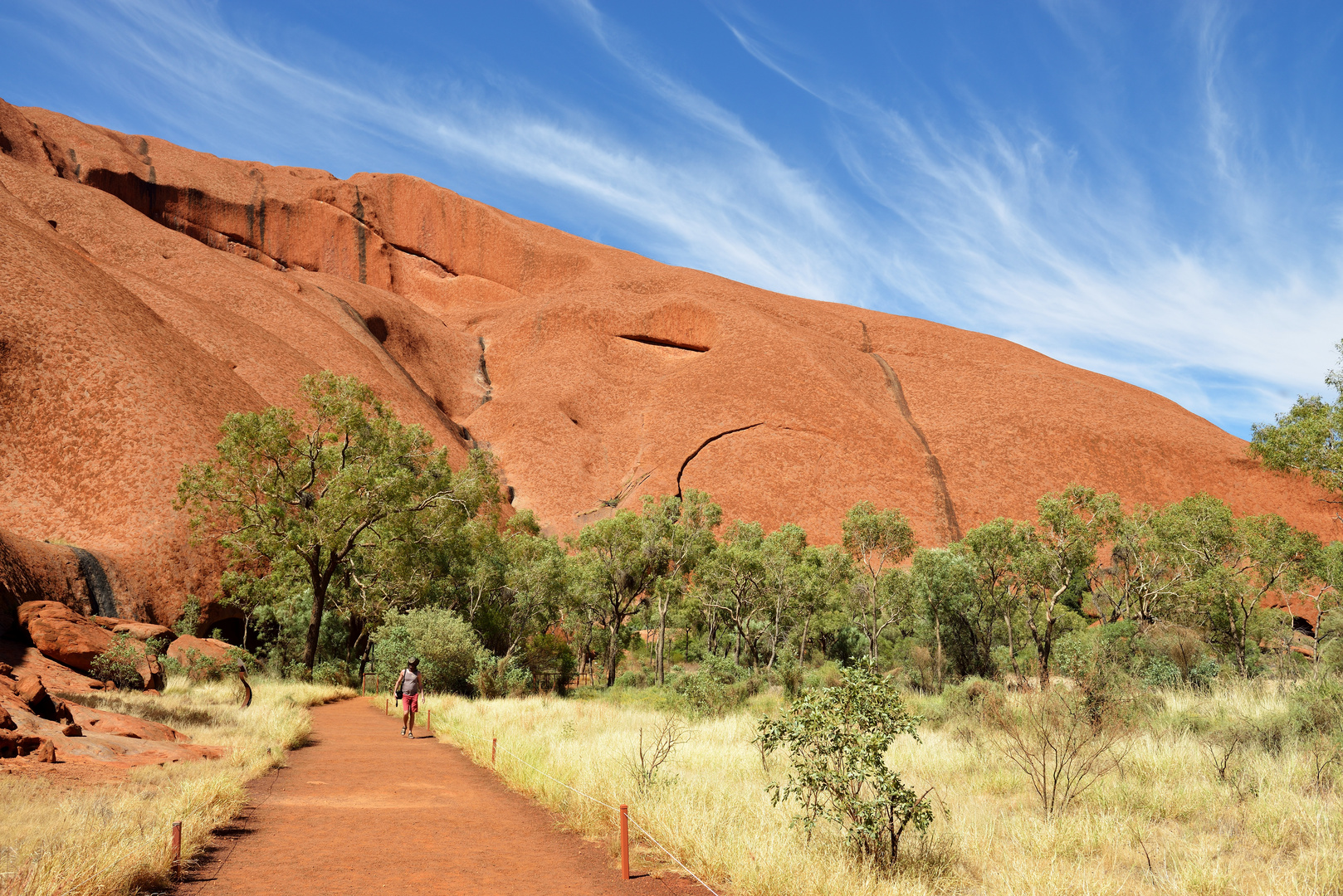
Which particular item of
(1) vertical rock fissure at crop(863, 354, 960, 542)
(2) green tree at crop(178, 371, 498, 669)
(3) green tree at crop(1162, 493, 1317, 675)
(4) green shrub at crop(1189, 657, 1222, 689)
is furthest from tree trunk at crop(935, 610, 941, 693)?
(1) vertical rock fissure at crop(863, 354, 960, 542)

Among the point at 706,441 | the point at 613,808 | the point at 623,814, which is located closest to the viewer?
the point at 623,814

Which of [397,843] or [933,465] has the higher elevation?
[933,465]

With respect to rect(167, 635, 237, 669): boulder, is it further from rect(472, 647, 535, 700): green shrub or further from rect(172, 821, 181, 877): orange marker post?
rect(172, 821, 181, 877): orange marker post

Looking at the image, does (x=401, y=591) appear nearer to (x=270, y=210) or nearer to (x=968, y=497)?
(x=968, y=497)

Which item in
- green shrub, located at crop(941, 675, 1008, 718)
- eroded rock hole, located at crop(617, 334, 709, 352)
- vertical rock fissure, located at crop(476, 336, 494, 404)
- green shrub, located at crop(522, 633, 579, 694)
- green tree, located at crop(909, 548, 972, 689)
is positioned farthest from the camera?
eroded rock hole, located at crop(617, 334, 709, 352)

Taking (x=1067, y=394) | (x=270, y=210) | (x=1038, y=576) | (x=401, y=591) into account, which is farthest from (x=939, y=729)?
(x=270, y=210)

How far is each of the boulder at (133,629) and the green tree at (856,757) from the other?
19.6 m

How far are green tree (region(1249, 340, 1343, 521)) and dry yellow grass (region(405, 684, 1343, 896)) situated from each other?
8374 mm

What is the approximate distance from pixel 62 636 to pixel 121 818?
13943mm

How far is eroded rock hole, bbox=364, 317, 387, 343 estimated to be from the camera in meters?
70.9

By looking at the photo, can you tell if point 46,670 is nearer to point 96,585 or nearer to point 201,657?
point 201,657

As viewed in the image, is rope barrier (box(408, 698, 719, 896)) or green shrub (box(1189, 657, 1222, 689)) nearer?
rope barrier (box(408, 698, 719, 896))

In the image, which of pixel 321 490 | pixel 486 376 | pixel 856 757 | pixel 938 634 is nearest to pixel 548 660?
pixel 321 490

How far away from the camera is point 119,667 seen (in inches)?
624
